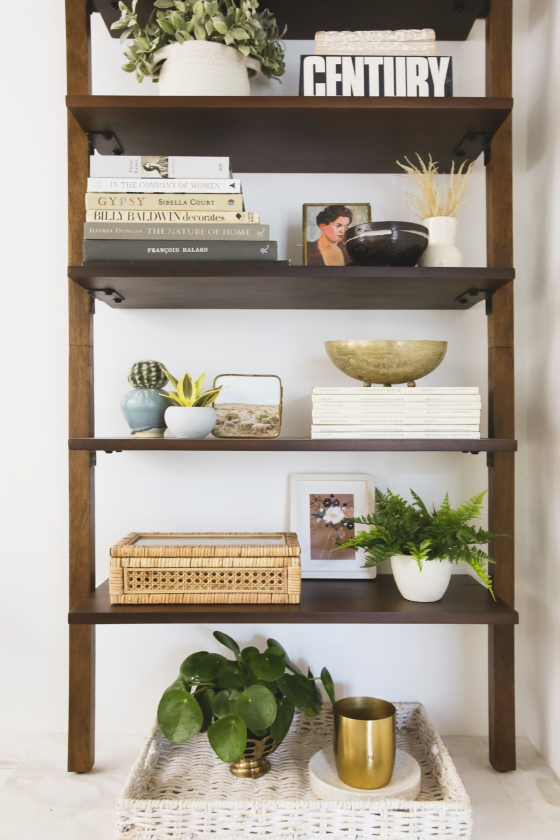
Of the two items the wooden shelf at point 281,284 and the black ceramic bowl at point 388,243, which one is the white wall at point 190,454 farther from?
the black ceramic bowl at point 388,243

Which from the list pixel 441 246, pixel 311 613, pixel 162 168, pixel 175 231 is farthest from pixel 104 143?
pixel 311 613

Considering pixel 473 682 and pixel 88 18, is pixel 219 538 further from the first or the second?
pixel 88 18

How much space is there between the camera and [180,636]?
5.05 ft

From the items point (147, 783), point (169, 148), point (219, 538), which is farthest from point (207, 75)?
point (147, 783)

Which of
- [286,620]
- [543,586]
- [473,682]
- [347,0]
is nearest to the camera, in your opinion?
[286,620]

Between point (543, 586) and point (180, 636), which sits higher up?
point (543, 586)

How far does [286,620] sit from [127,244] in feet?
2.68

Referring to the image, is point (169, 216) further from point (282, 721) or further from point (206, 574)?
point (282, 721)

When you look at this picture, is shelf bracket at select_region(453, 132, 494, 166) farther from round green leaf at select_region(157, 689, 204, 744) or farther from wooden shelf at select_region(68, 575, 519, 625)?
round green leaf at select_region(157, 689, 204, 744)

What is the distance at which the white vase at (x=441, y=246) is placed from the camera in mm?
1300

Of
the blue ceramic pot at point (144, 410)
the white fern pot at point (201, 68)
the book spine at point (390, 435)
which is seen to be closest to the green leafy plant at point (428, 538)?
the book spine at point (390, 435)

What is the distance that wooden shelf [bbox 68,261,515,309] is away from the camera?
1220 mm

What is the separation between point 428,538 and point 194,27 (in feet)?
3.72

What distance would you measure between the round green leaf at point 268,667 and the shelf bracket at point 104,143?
117cm
